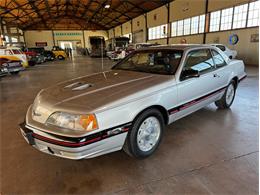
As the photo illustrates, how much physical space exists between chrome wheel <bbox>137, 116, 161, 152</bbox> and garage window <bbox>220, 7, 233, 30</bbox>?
45.4 feet

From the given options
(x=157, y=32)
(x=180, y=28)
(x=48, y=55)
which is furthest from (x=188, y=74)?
(x=48, y=55)

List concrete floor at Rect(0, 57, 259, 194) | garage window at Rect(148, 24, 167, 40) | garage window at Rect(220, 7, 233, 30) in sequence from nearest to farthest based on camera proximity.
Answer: concrete floor at Rect(0, 57, 259, 194) → garage window at Rect(220, 7, 233, 30) → garage window at Rect(148, 24, 167, 40)

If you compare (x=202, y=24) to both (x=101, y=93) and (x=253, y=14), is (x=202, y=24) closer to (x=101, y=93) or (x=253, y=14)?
(x=253, y=14)

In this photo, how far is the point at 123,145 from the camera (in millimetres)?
2168

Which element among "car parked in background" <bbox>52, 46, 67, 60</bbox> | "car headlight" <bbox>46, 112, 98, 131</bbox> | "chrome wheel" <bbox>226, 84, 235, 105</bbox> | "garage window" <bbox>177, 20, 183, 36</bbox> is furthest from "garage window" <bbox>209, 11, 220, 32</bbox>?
"car parked in background" <bbox>52, 46, 67, 60</bbox>

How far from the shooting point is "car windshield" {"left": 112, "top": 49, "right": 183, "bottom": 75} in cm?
273

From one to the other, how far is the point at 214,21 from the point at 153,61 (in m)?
13.8

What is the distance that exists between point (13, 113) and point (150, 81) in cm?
363

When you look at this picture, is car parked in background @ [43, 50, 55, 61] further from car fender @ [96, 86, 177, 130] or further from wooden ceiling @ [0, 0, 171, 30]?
car fender @ [96, 86, 177, 130]

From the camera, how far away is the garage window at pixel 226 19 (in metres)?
12.9

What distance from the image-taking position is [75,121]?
5.96ft

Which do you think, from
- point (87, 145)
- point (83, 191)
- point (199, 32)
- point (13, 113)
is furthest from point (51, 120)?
point (199, 32)

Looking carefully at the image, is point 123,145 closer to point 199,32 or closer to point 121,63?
point 121,63

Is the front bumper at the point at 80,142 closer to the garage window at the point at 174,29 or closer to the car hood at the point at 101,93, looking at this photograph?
the car hood at the point at 101,93
